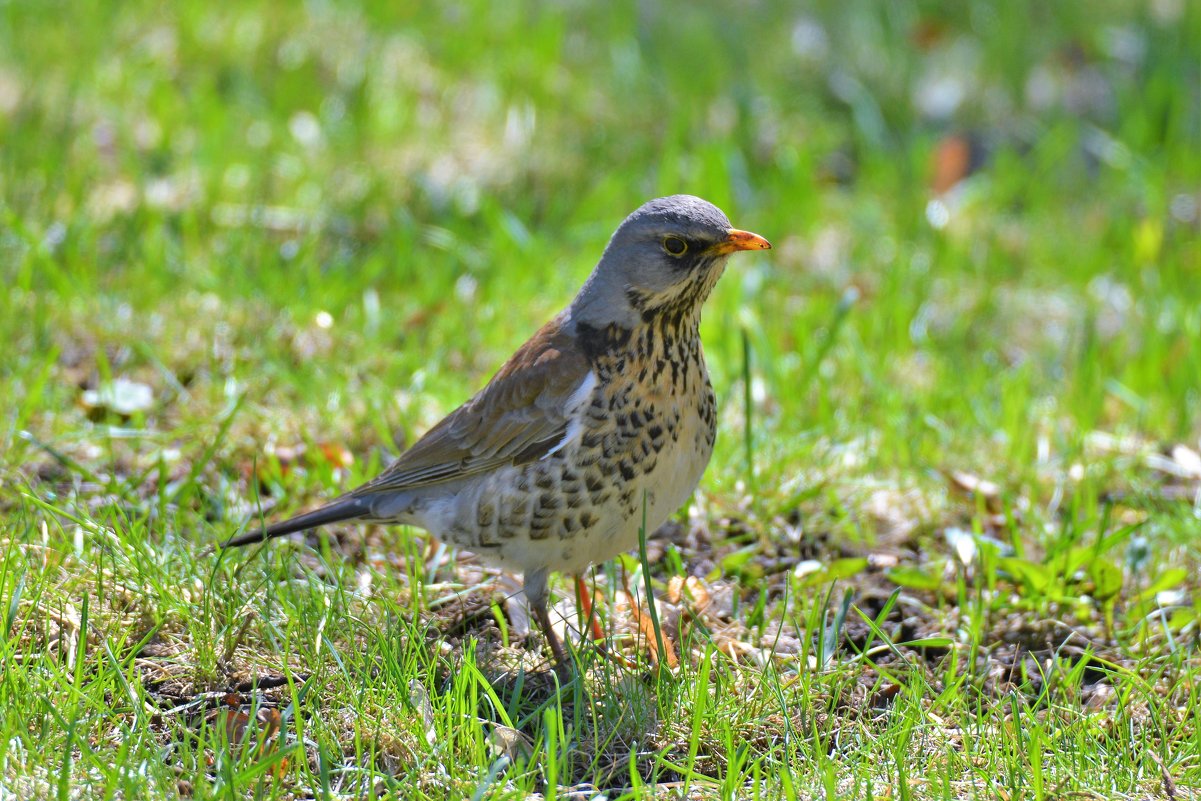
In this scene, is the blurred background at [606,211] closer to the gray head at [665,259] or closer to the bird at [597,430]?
the bird at [597,430]

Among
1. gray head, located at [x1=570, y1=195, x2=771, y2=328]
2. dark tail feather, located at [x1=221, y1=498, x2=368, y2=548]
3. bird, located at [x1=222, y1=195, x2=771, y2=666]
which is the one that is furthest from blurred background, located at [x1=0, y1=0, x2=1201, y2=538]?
gray head, located at [x1=570, y1=195, x2=771, y2=328]

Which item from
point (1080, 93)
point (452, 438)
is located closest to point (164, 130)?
point (452, 438)

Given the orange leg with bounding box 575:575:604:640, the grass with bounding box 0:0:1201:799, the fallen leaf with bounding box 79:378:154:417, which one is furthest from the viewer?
the fallen leaf with bounding box 79:378:154:417

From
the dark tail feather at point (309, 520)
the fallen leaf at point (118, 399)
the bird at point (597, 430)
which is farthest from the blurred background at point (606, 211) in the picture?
the bird at point (597, 430)

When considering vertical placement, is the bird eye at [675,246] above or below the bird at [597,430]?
above

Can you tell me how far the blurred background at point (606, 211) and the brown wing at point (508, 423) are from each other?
2.28ft

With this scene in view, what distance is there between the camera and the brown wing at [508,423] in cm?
389

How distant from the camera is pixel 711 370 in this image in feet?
18.5

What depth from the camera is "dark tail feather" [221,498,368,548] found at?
387 centimetres

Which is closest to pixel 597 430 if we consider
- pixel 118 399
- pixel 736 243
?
pixel 736 243

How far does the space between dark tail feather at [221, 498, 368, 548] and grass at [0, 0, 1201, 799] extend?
0.22 ft

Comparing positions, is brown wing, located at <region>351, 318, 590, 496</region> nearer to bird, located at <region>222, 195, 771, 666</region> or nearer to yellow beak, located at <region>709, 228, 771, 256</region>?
bird, located at <region>222, 195, 771, 666</region>

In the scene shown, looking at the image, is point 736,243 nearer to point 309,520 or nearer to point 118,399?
Result: point 309,520

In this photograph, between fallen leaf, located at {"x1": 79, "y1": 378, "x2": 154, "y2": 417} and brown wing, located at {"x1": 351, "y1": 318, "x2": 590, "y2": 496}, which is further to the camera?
fallen leaf, located at {"x1": 79, "y1": 378, "x2": 154, "y2": 417}
